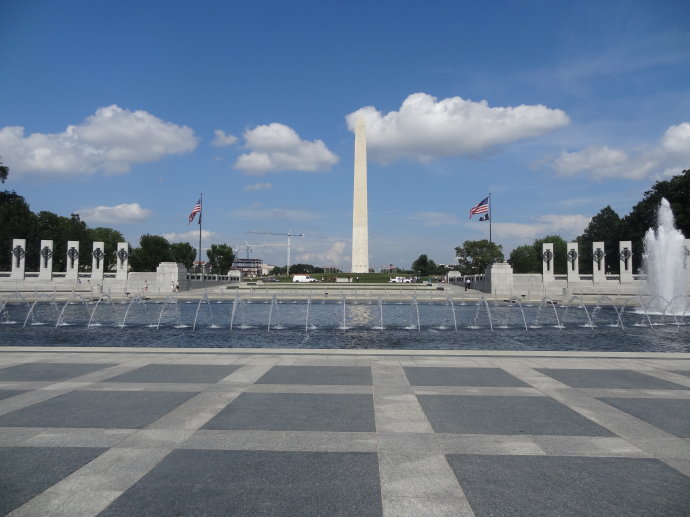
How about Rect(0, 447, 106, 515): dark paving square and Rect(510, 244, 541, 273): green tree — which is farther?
Rect(510, 244, 541, 273): green tree

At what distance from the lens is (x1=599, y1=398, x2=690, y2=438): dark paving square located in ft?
19.0

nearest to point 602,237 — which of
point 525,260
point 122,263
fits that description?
point 525,260

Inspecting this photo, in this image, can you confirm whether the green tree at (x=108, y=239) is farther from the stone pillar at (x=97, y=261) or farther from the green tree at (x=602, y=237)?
the green tree at (x=602, y=237)

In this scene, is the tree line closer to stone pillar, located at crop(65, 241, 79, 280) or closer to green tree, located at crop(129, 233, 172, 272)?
stone pillar, located at crop(65, 241, 79, 280)

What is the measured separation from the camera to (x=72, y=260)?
1996 inches

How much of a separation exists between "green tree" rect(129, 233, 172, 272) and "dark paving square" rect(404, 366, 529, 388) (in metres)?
101

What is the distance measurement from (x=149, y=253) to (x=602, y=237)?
89553mm

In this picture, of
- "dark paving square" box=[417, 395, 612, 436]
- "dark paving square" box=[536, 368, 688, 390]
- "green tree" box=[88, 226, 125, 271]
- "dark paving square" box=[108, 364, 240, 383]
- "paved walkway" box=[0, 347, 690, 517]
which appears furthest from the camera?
"green tree" box=[88, 226, 125, 271]

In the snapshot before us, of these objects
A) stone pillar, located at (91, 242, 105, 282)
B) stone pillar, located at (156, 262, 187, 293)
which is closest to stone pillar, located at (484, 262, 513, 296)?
stone pillar, located at (156, 262, 187, 293)

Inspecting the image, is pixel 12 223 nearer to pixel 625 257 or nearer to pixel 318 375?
Result: pixel 318 375

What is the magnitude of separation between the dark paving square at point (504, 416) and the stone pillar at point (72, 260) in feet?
162

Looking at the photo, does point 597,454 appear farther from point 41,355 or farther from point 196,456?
point 41,355

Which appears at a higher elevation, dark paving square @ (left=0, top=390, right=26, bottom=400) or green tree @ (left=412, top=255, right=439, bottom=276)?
green tree @ (left=412, top=255, right=439, bottom=276)

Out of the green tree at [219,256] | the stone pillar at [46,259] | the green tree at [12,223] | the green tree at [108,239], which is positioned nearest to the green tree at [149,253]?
the green tree at [108,239]
